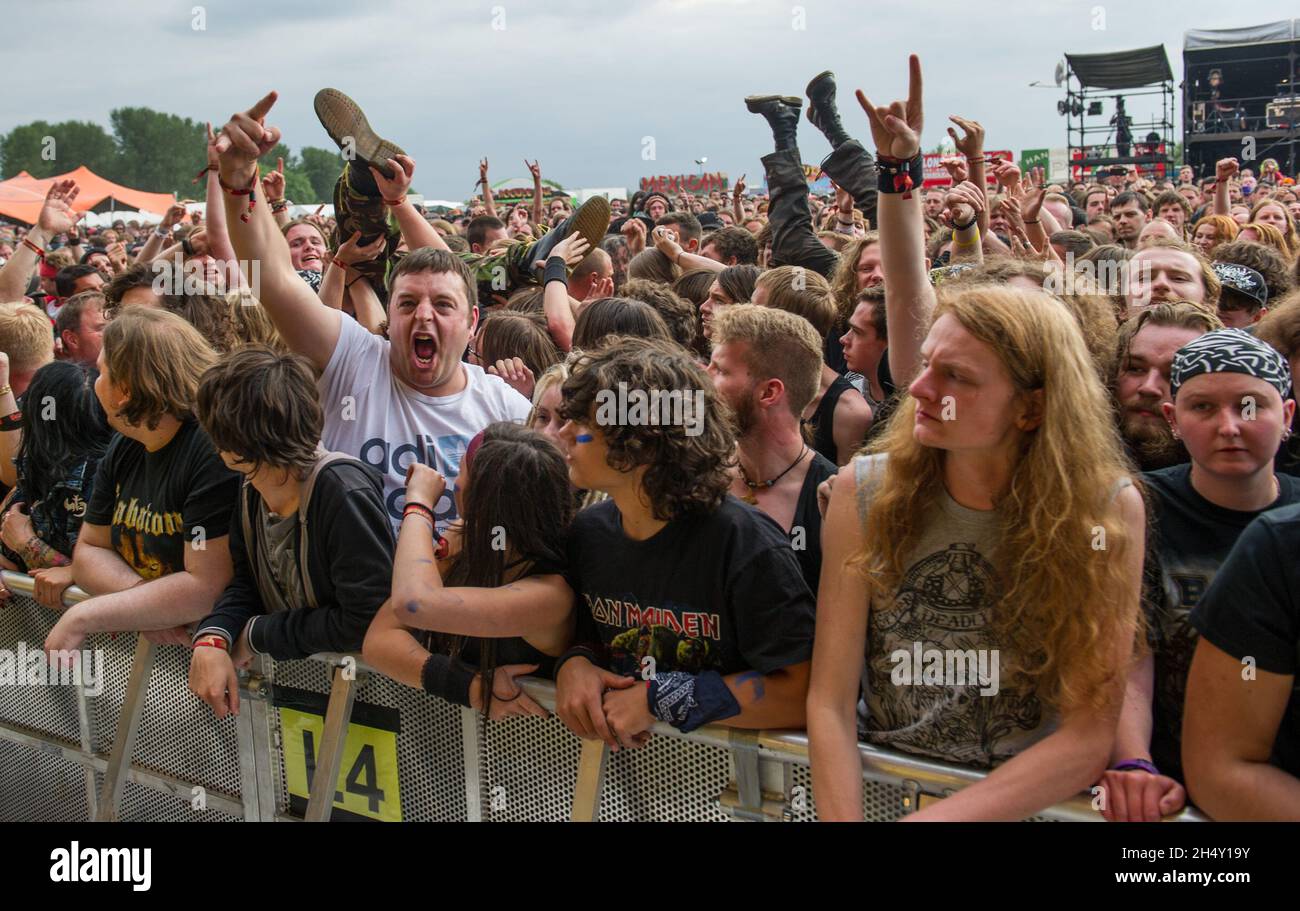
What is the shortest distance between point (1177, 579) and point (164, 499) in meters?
2.66

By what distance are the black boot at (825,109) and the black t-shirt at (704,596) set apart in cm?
393

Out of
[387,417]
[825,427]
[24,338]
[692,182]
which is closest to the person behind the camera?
[387,417]

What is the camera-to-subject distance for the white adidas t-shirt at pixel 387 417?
340cm

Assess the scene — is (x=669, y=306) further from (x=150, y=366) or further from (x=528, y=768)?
(x=528, y=768)

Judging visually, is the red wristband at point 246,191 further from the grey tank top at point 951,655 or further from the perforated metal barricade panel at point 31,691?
the grey tank top at point 951,655

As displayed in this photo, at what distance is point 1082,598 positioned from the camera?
6.77 ft

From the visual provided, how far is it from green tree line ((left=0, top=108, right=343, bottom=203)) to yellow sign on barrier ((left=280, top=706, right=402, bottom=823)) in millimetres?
68454

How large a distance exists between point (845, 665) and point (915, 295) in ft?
4.20

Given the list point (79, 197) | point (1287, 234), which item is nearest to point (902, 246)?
point (1287, 234)

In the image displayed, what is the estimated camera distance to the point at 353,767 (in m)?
2.97

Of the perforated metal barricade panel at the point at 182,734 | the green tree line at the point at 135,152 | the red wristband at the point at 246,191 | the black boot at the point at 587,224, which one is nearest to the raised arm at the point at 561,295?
the black boot at the point at 587,224

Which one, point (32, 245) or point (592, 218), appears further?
point (32, 245)

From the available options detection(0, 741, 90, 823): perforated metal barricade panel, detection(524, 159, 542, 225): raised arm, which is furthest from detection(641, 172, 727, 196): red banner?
detection(0, 741, 90, 823): perforated metal barricade panel

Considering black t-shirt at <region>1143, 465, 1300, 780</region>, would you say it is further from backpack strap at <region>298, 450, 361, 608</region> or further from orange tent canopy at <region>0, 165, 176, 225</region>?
orange tent canopy at <region>0, 165, 176, 225</region>
